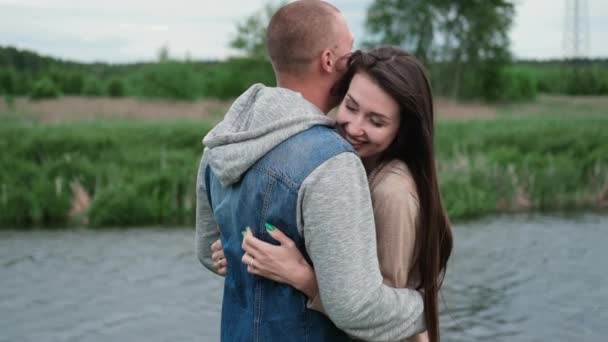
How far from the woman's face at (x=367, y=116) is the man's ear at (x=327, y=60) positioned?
0.11 metres

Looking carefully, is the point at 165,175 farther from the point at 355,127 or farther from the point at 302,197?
the point at 302,197

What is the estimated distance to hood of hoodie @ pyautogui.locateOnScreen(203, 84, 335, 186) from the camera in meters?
2.06

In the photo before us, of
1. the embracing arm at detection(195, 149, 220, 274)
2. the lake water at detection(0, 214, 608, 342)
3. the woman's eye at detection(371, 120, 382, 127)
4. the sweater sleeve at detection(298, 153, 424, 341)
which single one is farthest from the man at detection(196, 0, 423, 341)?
the lake water at detection(0, 214, 608, 342)

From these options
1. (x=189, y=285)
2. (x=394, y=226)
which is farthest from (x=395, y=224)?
(x=189, y=285)

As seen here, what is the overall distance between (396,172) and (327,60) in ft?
1.15

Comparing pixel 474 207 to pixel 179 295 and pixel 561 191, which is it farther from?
pixel 179 295

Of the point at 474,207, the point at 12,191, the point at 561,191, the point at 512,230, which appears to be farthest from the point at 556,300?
the point at 12,191

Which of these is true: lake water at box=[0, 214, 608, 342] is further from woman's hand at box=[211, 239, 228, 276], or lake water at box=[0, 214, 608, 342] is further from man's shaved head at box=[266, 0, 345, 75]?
man's shaved head at box=[266, 0, 345, 75]

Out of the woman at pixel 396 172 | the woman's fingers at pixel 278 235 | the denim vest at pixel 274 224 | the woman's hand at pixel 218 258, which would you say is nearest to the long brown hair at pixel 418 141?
the woman at pixel 396 172

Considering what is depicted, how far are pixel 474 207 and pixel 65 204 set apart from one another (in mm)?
5783

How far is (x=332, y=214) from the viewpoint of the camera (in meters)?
1.95

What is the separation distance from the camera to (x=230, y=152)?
2.12 m

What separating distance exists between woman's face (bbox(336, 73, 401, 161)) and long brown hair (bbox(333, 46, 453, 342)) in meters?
0.02

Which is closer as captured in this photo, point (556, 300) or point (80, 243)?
point (556, 300)
